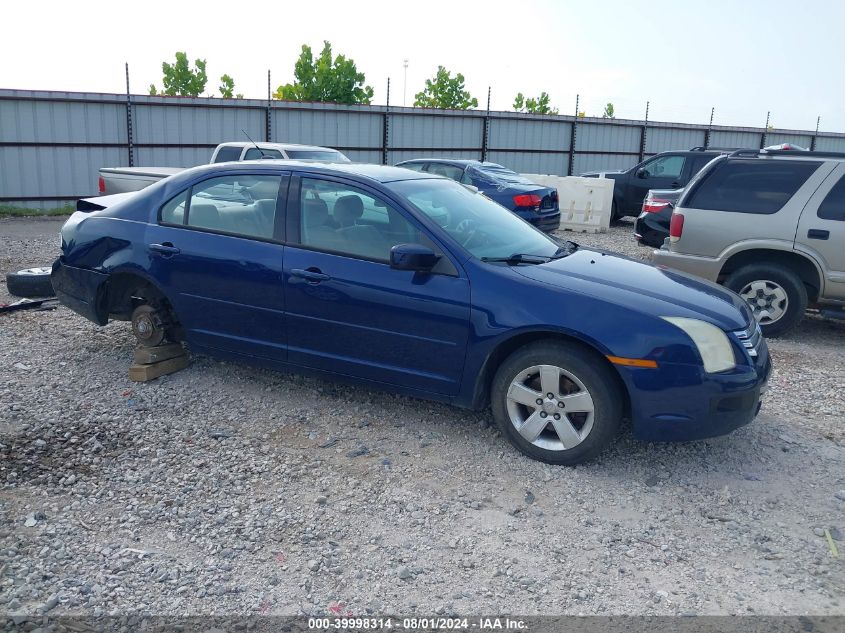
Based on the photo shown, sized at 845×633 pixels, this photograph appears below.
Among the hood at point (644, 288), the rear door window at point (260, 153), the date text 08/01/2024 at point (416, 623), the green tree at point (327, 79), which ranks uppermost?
the green tree at point (327, 79)

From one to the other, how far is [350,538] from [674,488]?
6.06ft

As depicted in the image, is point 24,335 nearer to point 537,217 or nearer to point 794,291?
point 794,291

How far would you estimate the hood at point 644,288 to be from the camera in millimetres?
4434

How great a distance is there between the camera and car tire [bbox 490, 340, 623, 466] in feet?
14.3

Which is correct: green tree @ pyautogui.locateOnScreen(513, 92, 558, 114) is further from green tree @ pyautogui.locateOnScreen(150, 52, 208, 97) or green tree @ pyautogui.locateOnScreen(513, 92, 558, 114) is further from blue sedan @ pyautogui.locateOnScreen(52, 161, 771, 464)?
blue sedan @ pyautogui.locateOnScreen(52, 161, 771, 464)

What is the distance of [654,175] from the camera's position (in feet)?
55.2

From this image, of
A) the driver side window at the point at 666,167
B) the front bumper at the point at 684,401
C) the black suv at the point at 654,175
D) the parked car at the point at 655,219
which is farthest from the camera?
the driver side window at the point at 666,167

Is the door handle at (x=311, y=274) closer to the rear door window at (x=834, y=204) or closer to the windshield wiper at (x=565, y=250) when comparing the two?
the windshield wiper at (x=565, y=250)

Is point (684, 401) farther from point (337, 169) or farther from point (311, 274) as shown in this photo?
point (337, 169)

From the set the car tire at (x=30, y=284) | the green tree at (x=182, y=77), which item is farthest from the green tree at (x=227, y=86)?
the car tire at (x=30, y=284)

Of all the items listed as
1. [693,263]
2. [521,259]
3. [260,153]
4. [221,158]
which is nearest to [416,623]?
[521,259]

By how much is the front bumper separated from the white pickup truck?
26.5 ft

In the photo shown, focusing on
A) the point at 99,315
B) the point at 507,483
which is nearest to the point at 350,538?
the point at 507,483

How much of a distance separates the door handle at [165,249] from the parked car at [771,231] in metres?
4.87
